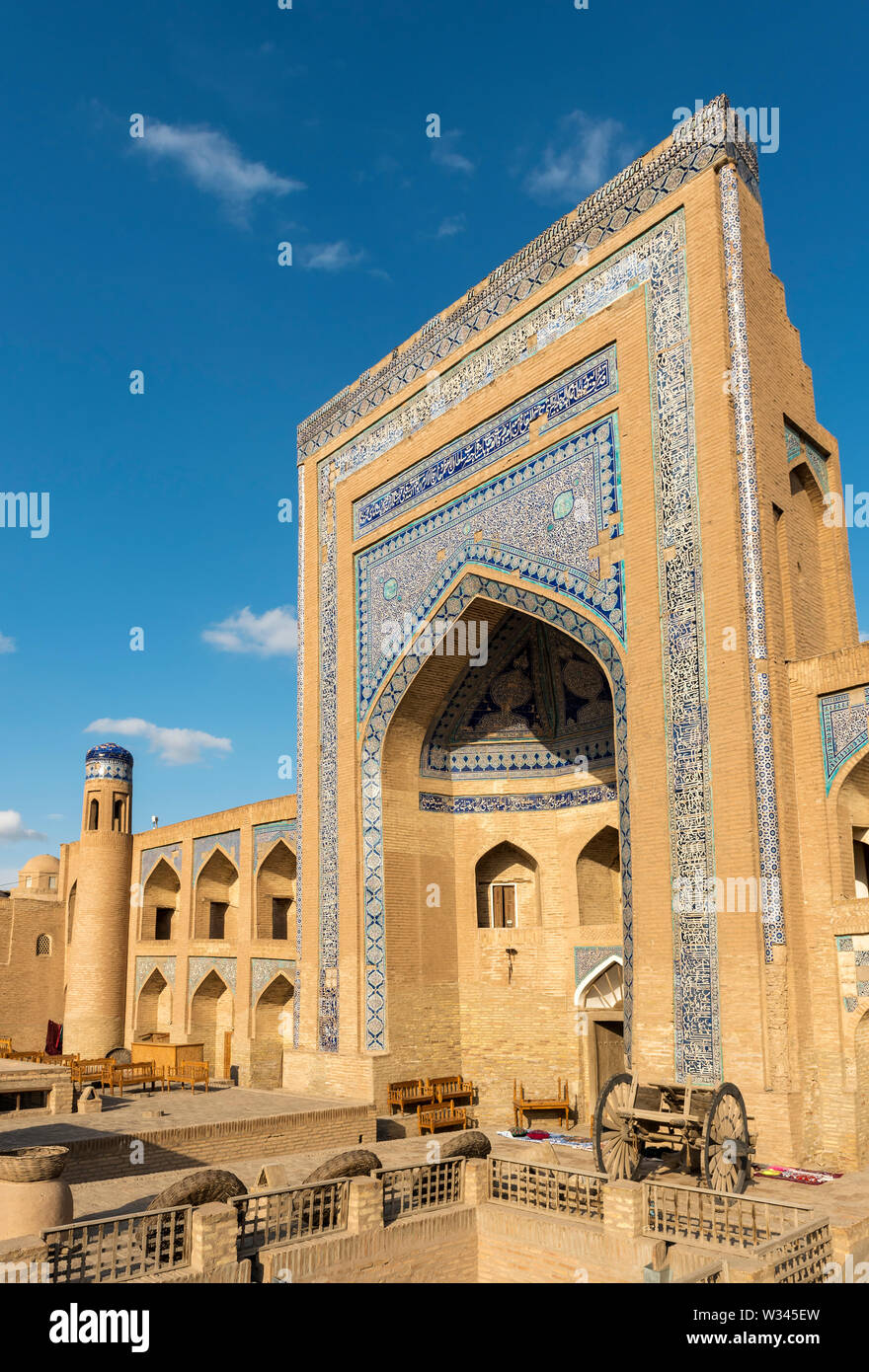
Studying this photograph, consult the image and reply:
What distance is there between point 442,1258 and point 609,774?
6457 mm

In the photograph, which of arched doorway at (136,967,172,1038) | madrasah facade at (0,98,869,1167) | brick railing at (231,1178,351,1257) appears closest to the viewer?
brick railing at (231,1178,351,1257)

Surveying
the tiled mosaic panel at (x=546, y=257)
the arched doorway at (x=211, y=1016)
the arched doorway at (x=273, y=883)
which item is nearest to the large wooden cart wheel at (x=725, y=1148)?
the tiled mosaic panel at (x=546, y=257)

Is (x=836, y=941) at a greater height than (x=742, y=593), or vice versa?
(x=742, y=593)

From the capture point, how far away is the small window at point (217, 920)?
783 inches

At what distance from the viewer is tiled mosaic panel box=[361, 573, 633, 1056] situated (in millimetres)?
10203

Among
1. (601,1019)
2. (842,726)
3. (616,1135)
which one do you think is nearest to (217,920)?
(601,1019)

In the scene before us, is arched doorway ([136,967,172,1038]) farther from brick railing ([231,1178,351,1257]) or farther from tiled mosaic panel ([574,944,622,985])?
brick railing ([231,1178,351,1257])

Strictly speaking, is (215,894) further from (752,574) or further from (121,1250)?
(121,1250)

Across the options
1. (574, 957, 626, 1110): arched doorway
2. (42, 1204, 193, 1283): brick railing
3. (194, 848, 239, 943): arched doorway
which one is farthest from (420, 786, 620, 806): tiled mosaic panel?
(42, 1204, 193, 1283): brick railing

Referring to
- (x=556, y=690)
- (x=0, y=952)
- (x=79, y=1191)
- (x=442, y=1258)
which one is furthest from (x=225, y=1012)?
(x=442, y=1258)

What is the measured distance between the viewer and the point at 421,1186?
7.64m

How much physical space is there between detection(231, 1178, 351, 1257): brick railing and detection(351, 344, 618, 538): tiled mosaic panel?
7454 millimetres
